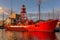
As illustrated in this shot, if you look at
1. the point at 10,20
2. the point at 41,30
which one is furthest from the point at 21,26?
the point at 10,20

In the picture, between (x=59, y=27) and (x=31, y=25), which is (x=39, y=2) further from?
(x=59, y=27)

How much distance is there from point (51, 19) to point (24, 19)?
10.3m

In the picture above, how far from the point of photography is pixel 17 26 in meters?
55.9

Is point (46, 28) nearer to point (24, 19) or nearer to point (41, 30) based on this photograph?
point (41, 30)

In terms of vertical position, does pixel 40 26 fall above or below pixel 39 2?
below

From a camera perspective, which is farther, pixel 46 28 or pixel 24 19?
pixel 24 19

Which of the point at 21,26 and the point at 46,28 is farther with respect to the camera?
the point at 21,26

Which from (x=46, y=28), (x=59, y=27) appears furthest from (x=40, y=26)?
(x=59, y=27)

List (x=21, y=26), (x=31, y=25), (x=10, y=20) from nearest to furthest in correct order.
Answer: (x=31, y=25) → (x=21, y=26) → (x=10, y=20)

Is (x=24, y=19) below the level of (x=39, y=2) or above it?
below

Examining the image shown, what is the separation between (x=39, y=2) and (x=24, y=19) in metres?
8.71

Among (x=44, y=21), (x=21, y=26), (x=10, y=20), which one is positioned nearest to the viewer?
(x=44, y=21)

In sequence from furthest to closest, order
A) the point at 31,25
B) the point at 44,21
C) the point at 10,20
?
the point at 10,20 < the point at 31,25 < the point at 44,21

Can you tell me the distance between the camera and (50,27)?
47.9 m
